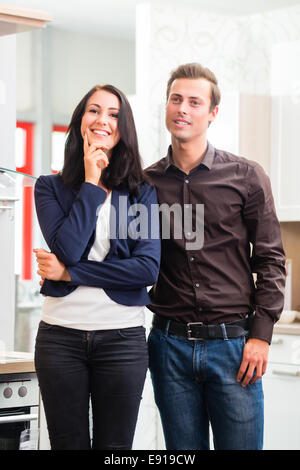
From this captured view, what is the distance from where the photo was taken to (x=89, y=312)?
65.7 inches

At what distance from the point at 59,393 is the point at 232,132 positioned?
2.31 meters

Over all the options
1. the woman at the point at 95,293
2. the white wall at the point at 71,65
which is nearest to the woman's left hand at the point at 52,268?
the woman at the point at 95,293

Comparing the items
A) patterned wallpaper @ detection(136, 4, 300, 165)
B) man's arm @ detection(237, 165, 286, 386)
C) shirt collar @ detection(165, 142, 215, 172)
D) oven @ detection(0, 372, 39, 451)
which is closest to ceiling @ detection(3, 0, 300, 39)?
patterned wallpaper @ detection(136, 4, 300, 165)

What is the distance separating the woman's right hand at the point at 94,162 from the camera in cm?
176

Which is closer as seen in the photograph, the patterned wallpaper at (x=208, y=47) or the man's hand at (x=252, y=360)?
the man's hand at (x=252, y=360)

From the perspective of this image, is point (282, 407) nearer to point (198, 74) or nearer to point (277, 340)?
point (277, 340)

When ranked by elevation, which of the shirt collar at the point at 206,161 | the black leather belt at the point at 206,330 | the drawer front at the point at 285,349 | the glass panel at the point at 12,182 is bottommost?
the drawer front at the point at 285,349

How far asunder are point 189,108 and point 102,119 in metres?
0.29

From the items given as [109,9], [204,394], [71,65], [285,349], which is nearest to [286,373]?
[285,349]

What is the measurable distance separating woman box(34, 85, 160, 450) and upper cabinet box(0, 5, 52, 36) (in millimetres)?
325

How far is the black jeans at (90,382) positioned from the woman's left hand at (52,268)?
0.12 metres

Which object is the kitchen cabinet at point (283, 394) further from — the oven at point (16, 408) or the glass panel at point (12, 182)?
the glass panel at point (12, 182)

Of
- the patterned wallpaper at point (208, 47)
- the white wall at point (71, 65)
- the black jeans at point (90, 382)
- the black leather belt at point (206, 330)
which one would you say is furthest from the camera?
the white wall at point (71, 65)
